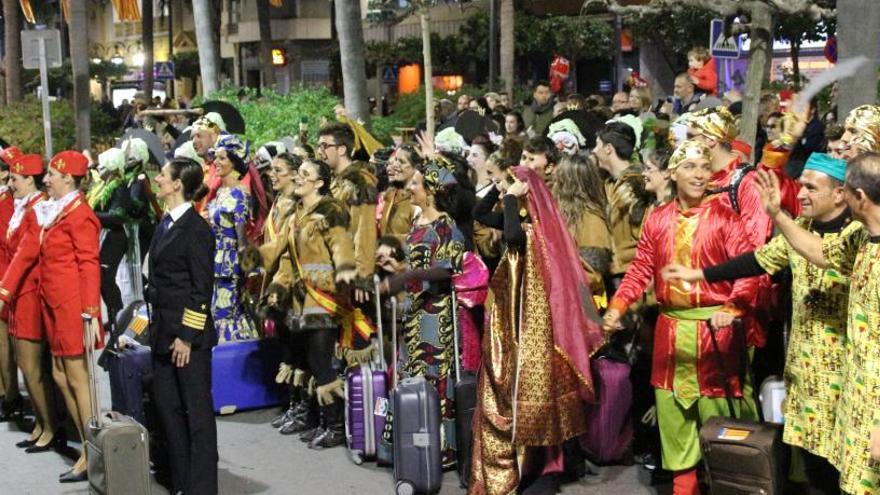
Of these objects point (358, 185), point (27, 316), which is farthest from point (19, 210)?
point (358, 185)

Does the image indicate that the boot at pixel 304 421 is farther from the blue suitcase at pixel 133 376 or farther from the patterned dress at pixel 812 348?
the patterned dress at pixel 812 348

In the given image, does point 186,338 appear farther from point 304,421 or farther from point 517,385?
point 304,421

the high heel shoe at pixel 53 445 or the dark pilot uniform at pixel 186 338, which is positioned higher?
the dark pilot uniform at pixel 186 338

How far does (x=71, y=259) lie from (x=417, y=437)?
2563 mm

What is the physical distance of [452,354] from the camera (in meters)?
7.76

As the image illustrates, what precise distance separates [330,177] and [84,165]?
1.70 m

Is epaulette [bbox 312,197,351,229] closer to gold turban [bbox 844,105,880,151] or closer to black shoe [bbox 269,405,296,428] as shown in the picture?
black shoe [bbox 269,405,296,428]

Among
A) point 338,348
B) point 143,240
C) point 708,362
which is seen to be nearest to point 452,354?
point 338,348

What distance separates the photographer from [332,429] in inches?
343

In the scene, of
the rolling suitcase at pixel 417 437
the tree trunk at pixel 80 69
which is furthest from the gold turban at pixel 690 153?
the tree trunk at pixel 80 69

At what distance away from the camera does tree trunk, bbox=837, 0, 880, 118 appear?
9062 mm

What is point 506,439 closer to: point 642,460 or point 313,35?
point 642,460

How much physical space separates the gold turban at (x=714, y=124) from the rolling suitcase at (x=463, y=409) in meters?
1.78

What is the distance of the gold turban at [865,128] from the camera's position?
6.44 m
